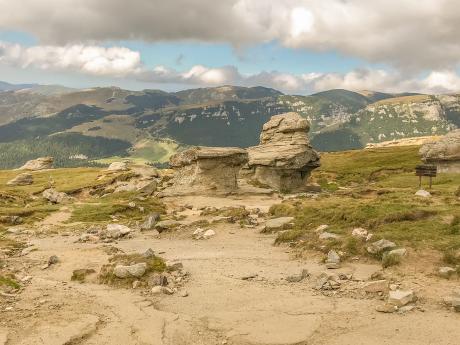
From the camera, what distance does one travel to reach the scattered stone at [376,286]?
2057 centimetres

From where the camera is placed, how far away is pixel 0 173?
146875 millimetres

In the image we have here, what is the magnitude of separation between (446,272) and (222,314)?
36.7ft

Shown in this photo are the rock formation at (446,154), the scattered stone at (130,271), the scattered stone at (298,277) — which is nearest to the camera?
the scattered stone at (298,277)

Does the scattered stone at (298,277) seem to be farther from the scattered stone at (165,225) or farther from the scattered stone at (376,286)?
the scattered stone at (165,225)

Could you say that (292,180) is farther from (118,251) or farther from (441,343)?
(441,343)

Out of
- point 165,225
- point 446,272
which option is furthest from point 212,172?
point 446,272

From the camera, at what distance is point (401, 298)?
1844 centimetres

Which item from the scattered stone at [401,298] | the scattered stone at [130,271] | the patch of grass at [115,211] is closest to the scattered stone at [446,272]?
the scattered stone at [401,298]

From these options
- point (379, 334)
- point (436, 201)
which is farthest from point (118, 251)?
point (436, 201)

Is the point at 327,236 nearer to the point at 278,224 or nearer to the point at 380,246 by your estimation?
the point at 380,246

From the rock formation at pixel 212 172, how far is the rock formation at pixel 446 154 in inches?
1523

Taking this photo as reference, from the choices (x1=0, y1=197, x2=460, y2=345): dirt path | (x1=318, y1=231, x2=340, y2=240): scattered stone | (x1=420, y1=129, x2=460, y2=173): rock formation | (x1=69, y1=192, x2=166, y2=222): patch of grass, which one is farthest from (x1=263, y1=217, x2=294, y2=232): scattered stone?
(x1=420, y1=129, x2=460, y2=173): rock formation

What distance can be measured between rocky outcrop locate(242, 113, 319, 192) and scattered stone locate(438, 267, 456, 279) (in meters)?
58.5

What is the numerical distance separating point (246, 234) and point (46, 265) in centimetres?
1636
